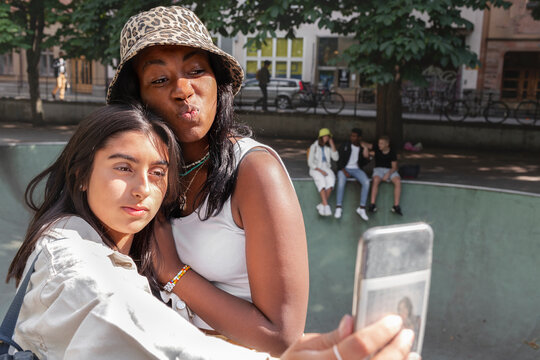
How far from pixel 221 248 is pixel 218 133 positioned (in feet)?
1.22

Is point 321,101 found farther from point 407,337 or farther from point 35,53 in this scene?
point 407,337

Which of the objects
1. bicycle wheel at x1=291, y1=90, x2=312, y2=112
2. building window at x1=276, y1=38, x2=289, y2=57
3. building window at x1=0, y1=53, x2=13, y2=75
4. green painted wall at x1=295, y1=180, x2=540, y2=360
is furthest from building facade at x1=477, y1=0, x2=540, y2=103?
building window at x1=0, y1=53, x2=13, y2=75

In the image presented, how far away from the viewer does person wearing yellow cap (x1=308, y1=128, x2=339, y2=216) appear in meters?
7.48

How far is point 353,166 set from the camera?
8.55 meters

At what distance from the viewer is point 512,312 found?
19.4 feet

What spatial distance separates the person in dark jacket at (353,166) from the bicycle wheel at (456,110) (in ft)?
25.0

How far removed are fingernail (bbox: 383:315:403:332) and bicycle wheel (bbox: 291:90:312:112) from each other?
638 inches

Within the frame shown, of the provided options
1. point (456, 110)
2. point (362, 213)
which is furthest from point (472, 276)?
point (456, 110)

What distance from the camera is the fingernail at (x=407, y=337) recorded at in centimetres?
74

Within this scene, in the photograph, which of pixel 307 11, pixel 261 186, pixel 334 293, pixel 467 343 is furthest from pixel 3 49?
pixel 261 186

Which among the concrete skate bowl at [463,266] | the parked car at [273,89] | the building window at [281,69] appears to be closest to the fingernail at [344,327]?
the concrete skate bowl at [463,266]

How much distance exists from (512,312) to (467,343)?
0.63 m

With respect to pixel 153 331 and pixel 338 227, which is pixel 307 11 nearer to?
pixel 338 227

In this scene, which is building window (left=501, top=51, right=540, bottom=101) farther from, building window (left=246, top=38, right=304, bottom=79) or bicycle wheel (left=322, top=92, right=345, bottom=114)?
bicycle wheel (left=322, top=92, right=345, bottom=114)
